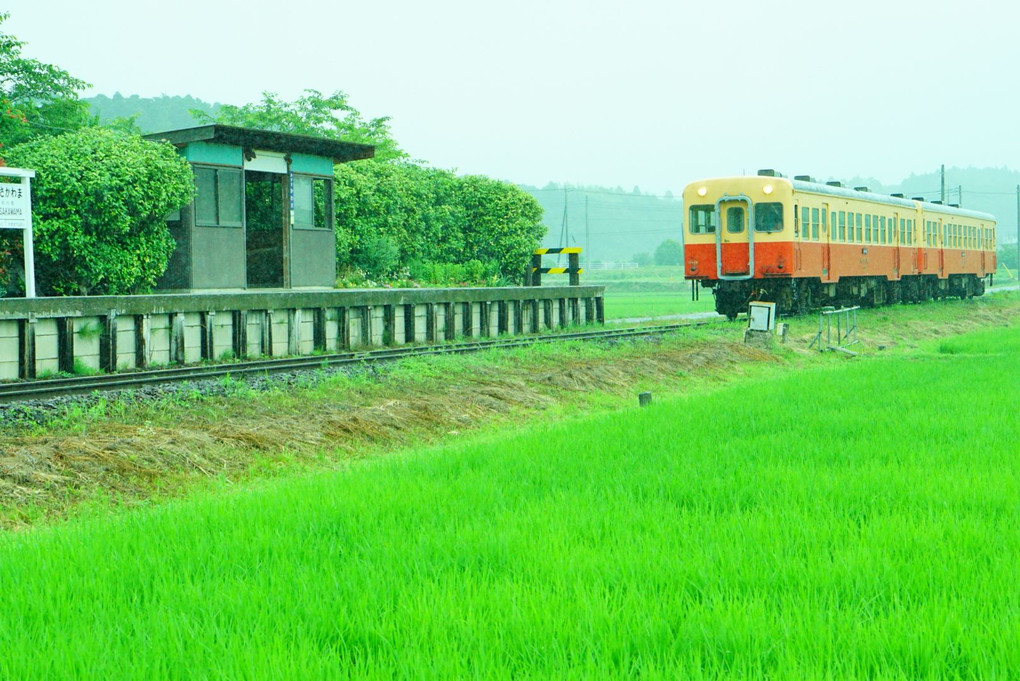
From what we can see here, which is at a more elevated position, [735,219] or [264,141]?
[264,141]

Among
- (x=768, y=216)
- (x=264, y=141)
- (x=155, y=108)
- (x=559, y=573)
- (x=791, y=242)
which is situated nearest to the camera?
(x=559, y=573)

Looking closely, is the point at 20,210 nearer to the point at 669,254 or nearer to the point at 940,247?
the point at 940,247

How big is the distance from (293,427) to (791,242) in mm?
16666

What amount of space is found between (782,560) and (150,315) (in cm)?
1085

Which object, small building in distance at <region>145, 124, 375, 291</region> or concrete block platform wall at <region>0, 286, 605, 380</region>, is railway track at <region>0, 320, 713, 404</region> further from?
small building in distance at <region>145, 124, 375, 291</region>

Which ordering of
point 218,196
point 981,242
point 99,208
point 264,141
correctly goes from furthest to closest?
point 981,242 → point 264,141 → point 218,196 → point 99,208

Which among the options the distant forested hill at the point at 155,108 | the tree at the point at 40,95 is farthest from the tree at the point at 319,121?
the distant forested hill at the point at 155,108

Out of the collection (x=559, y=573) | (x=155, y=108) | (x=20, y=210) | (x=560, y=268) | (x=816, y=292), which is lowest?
(x=559, y=573)

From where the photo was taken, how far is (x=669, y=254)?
12169 centimetres

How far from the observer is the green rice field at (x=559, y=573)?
336 centimetres

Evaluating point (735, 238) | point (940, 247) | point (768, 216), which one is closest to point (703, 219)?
point (735, 238)

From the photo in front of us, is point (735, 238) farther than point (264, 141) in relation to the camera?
Yes

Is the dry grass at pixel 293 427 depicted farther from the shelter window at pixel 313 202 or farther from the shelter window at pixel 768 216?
the shelter window at pixel 768 216

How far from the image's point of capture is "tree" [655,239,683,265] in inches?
4707
